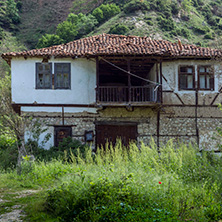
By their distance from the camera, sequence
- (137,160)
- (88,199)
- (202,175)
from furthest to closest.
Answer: (137,160) → (202,175) → (88,199)

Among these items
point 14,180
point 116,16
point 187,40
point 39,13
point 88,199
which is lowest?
point 14,180

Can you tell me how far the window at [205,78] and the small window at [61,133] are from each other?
22.2 ft

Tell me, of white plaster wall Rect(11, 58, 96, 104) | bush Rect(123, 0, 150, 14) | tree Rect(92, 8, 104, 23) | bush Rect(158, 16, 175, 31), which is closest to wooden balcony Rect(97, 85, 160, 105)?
white plaster wall Rect(11, 58, 96, 104)

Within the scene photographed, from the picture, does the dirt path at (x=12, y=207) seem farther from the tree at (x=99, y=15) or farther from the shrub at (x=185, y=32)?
the tree at (x=99, y=15)

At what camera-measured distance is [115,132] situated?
609 inches

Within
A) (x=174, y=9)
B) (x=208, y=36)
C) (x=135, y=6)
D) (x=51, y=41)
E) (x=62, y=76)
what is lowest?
(x=62, y=76)

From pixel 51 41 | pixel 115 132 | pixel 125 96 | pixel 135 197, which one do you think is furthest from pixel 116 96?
pixel 51 41

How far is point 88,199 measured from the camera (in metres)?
6.05

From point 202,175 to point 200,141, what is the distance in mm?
8293

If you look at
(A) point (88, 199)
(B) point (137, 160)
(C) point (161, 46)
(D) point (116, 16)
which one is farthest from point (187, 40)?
(A) point (88, 199)

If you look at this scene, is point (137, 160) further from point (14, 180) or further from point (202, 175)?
point (14, 180)

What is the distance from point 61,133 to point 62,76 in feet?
9.03

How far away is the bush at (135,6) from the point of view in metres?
40.2

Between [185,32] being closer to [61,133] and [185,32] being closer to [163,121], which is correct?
[163,121]
